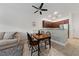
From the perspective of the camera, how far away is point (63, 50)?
2.02 meters

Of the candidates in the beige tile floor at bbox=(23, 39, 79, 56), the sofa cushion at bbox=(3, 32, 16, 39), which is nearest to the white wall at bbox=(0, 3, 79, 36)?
the sofa cushion at bbox=(3, 32, 16, 39)

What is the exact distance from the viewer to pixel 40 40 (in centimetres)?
210

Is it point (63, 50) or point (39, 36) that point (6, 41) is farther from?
point (63, 50)

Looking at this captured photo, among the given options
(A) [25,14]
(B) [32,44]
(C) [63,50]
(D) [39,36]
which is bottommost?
(C) [63,50]

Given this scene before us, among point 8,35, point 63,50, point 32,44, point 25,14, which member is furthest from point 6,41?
point 63,50

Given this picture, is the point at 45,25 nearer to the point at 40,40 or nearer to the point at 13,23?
the point at 40,40

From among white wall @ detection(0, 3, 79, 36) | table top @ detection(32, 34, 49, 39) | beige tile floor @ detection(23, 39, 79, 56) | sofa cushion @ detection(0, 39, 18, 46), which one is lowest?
beige tile floor @ detection(23, 39, 79, 56)

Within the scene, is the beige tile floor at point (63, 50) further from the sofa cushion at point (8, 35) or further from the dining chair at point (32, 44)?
the sofa cushion at point (8, 35)

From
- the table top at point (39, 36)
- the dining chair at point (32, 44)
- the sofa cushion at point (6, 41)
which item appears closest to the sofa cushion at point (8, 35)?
the sofa cushion at point (6, 41)

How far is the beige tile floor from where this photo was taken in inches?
78.4

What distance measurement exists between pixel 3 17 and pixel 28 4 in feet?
2.00

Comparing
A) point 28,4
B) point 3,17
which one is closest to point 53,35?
point 28,4

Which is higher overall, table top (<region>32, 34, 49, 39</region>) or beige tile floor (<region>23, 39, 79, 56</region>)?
table top (<region>32, 34, 49, 39</region>)

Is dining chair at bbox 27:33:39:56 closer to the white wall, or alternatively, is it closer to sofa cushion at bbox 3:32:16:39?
the white wall
